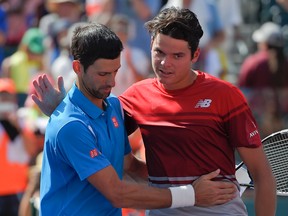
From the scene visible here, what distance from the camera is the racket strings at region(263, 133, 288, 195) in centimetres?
523

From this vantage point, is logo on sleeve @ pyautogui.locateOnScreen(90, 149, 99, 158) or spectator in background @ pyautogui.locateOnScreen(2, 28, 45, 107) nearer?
logo on sleeve @ pyautogui.locateOnScreen(90, 149, 99, 158)

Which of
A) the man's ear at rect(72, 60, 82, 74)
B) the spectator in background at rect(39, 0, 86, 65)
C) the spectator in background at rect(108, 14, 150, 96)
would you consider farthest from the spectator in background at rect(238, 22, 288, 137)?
the man's ear at rect(72, 60, 82, 74)

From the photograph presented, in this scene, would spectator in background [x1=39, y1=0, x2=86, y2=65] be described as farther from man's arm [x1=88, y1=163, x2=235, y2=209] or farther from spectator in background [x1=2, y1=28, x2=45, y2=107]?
Answer: man's arm [x1=88, y1=163, x2=235, y2=209]

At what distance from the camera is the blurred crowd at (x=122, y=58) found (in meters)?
9.35

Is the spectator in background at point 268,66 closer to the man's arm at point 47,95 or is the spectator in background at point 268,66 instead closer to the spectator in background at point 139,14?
the spectator in background at point 139,14

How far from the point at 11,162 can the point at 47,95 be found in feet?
14.6

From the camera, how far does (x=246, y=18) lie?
38.2ft

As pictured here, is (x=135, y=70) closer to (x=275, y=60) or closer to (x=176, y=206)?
(x=275, y=60)

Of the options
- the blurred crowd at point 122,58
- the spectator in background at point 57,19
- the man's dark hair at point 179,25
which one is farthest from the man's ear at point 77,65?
the spectator in background at point 57,19

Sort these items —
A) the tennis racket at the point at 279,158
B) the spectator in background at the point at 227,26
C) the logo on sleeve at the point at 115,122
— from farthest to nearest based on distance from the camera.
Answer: the spectator in background at the point at 227,26
the tennis racket at the point at 279,158
the logo on sleeve at the point at 115,122

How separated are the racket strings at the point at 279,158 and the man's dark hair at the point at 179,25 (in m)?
0.91

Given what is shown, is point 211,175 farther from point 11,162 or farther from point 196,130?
point 11,162

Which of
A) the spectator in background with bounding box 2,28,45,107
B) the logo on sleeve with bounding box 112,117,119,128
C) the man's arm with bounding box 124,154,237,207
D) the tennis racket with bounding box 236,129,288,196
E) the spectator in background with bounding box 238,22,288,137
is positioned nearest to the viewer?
the man's arm with bounding box 124,154,237,207

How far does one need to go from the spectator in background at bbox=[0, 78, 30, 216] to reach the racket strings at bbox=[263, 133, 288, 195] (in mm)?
4465
